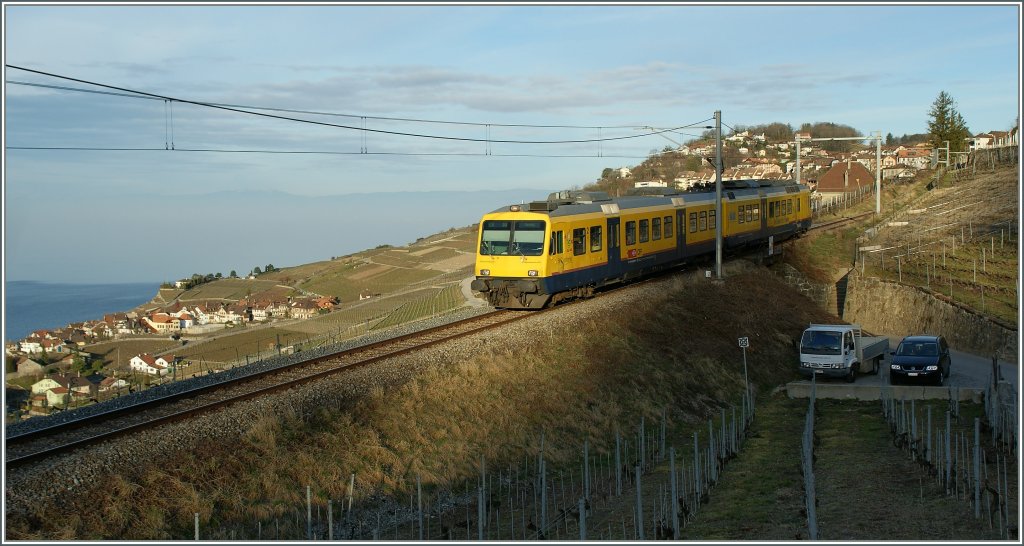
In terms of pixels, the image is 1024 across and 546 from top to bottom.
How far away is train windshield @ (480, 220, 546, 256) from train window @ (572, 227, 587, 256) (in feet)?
5.35

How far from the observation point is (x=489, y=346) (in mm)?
22250

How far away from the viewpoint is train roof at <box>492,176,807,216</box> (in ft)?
87.6

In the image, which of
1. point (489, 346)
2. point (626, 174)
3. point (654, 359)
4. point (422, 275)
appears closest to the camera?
point (489, 346)

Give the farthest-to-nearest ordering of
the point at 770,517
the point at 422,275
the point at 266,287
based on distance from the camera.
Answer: the point at 266,287, the point at 422,275, the point at 770,517

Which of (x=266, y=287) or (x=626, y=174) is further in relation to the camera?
(x=626, y=174)

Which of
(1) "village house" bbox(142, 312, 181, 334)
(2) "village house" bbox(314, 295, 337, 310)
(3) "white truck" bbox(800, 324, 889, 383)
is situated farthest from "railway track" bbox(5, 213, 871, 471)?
(2) "village house" bbox(314, 295, 337, 310)

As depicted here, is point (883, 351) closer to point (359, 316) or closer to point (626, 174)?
point (359, 316)

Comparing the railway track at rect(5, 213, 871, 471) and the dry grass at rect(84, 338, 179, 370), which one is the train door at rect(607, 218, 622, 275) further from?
the dry grass at rect(84, 338, 179, 370)

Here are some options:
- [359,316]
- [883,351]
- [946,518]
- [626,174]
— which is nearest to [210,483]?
[946,518]

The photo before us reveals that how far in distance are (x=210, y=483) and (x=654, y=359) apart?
15.3 meters

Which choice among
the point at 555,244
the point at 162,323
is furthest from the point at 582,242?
the point at 162,323

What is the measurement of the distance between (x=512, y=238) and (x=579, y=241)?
229 centimetres

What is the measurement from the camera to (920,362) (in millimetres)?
27625

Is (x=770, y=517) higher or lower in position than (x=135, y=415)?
lower
